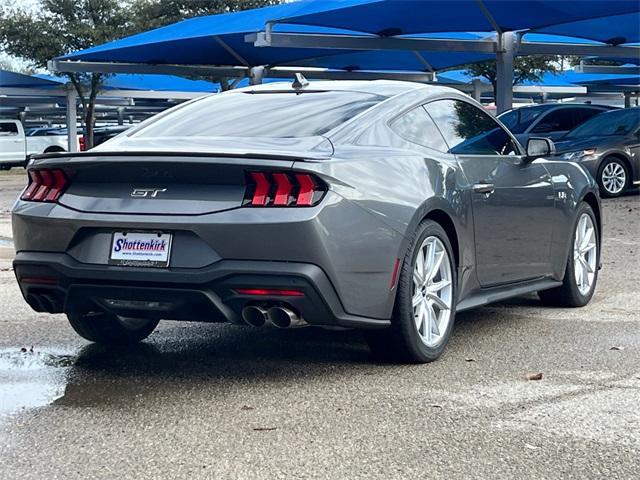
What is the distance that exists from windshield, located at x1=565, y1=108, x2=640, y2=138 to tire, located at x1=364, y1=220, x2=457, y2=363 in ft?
39.2

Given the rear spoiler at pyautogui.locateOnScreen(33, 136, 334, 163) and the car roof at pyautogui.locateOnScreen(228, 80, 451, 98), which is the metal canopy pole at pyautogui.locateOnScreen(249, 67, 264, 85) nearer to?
the car roof at pyautogui.locateOnScreen(228, 80, 451, 98)

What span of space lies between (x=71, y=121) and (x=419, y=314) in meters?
30.2

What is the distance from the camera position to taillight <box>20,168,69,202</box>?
5.19m

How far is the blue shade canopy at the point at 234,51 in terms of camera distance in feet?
64.2

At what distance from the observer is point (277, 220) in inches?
185

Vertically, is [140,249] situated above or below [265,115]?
below

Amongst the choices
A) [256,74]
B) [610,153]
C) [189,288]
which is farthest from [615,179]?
[189,288]

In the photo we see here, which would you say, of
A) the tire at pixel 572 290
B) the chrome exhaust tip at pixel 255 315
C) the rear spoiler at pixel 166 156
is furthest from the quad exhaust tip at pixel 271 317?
the tire at pixel 572 290

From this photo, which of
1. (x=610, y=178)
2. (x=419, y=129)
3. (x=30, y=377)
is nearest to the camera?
(x=30, y=377)

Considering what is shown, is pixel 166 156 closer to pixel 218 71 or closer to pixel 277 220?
pixel 277 220

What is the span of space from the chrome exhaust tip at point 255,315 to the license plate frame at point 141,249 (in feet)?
1.38

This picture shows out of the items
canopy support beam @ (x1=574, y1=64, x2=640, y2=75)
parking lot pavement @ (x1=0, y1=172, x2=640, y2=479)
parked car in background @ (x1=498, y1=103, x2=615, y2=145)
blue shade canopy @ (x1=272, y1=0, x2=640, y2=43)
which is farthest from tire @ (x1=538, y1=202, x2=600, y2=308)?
canopy support beam @ (x1=574, y1=64, x2=640, y2=75)

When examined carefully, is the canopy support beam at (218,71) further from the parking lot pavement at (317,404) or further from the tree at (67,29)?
the parking lot pavement at (317,404)

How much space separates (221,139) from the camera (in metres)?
5.33
